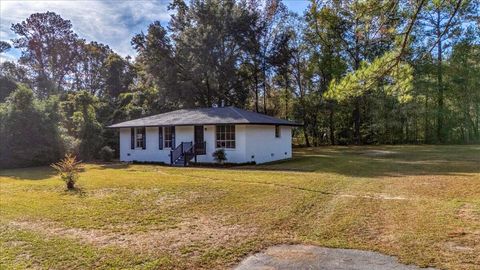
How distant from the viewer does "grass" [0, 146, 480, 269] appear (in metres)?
5.04

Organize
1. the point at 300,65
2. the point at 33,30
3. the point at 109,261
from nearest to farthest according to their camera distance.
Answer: the point at 109,261 < the point at 300,65 < the point at 33,30

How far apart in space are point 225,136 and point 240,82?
12683mm

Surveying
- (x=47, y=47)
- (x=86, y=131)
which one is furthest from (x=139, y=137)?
(x=47, y=47)

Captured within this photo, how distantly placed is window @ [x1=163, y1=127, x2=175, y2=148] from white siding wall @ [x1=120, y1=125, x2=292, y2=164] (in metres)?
0.30

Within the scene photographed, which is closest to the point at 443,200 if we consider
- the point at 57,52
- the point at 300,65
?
the point at 300,65

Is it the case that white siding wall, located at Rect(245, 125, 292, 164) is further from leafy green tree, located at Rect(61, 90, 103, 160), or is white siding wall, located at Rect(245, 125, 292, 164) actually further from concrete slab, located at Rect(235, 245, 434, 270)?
concrete slab, located at Rect(235, 245, 434, 270)

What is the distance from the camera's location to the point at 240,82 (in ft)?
101

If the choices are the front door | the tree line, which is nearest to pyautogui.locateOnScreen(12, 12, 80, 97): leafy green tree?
the tree line

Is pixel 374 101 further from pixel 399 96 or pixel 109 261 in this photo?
pixel 109 261

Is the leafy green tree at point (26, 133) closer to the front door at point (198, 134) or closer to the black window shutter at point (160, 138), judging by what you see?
the black window shutter at point (160, 138)

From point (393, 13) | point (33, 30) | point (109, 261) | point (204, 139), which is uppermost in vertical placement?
point (33, 30)

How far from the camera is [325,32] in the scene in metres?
32.7

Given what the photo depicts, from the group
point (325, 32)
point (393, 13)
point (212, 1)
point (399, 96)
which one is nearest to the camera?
point (393, 13)

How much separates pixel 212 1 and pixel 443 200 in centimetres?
2516
